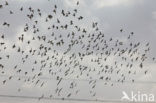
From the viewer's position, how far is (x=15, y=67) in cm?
8406

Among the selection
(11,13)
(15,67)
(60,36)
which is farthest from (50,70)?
(11,13)

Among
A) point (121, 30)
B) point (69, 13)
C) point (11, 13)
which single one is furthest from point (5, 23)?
point (121, 30)

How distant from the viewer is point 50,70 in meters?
96.2

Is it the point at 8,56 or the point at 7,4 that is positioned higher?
the point at 7,4

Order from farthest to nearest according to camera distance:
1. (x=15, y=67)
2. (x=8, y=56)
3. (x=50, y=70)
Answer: (x=50, y=70) → (x=15, y=67) → (x=8, y=56)

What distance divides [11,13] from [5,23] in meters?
1.92

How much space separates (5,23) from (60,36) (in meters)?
9.80

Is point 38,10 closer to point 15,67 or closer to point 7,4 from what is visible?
point 7,4

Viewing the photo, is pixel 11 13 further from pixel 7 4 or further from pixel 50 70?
pixel 50 70

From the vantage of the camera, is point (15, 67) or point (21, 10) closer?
point (21, 10)

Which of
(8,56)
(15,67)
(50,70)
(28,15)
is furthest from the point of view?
(50,70)

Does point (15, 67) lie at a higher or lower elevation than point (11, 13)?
lower

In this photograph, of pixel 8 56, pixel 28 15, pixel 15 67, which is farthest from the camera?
pixel 15 67

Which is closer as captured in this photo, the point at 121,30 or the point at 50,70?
the point at 121,30
